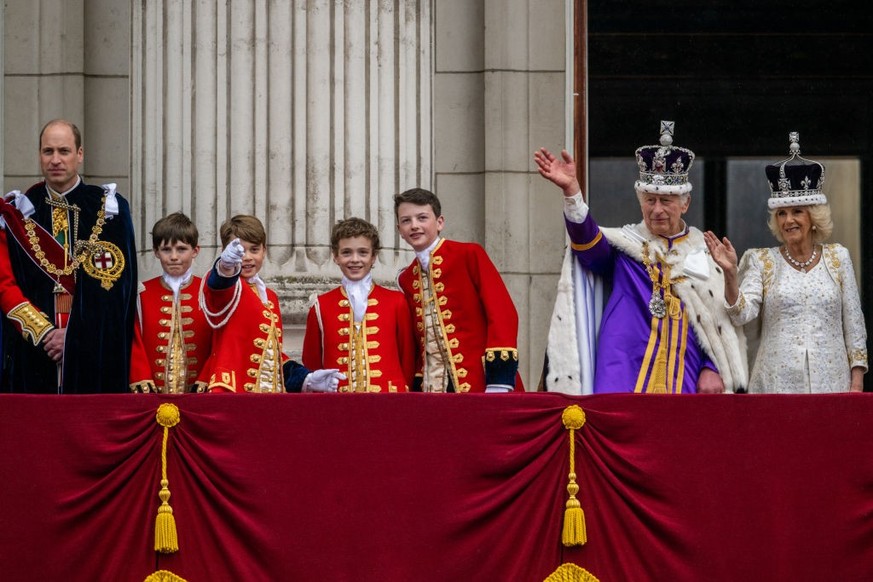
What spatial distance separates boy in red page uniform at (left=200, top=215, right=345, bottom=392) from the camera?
8.44 m

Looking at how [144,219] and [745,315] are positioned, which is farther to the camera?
[144,219]

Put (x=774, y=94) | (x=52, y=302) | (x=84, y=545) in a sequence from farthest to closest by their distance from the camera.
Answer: (x=774, y=94) → (x=52, y=302) → (x=84, y=545)

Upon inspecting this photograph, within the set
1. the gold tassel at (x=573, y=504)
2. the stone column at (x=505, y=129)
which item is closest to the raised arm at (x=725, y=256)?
the gold tassel at (x=573, y=504)

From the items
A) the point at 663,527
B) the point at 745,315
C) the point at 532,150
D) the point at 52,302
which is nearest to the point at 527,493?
the point at 663,527

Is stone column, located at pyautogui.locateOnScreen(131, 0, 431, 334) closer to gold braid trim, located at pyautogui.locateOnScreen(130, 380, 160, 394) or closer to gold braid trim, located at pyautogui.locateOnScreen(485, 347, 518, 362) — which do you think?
gold braid trim, located at pyautogui.locateOnScreen(130, 380, 160, 394)

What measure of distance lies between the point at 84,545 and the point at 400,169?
3842 millimetres

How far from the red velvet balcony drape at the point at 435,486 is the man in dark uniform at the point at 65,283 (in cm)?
79

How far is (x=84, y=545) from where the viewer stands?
24.8ft

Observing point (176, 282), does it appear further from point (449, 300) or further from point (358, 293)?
point (449, 300)

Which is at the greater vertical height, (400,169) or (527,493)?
(400,169)

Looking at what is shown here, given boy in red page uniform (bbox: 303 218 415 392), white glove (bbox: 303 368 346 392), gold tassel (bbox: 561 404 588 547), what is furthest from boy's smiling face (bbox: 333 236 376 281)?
gold tassel (bbox: 561 404 588 547)

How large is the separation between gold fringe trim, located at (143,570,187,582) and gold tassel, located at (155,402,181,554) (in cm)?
8

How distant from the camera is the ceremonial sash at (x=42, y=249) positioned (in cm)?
849

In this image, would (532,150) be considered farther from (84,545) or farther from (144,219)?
(84,545)
